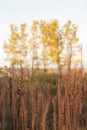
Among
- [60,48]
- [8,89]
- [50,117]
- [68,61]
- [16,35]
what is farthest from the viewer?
[16,35]

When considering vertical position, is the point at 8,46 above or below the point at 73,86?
above

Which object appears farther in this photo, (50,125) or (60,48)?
(60,48)

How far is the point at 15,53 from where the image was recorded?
22.0 metres

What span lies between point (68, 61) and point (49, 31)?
18964 mm

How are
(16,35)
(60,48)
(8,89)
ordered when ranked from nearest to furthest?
(8,89), (60,48), (16,35)

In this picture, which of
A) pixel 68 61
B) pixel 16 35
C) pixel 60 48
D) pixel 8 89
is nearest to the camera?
pixel 68 61

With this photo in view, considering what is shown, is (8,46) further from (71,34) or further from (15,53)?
(71,34)

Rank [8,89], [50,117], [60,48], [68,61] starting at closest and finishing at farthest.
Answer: [68,61] < [8,89] < [50,117] < [60,48]

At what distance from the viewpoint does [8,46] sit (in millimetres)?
22188

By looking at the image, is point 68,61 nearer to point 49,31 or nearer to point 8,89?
point 8,89

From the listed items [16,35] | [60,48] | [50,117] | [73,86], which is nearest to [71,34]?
[60,48]

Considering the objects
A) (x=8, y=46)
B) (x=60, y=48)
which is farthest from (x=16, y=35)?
(x=60, y=48)

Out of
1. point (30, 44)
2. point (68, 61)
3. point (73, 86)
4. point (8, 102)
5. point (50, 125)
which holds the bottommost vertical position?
point (50, 125)

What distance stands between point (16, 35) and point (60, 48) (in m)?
3.24
